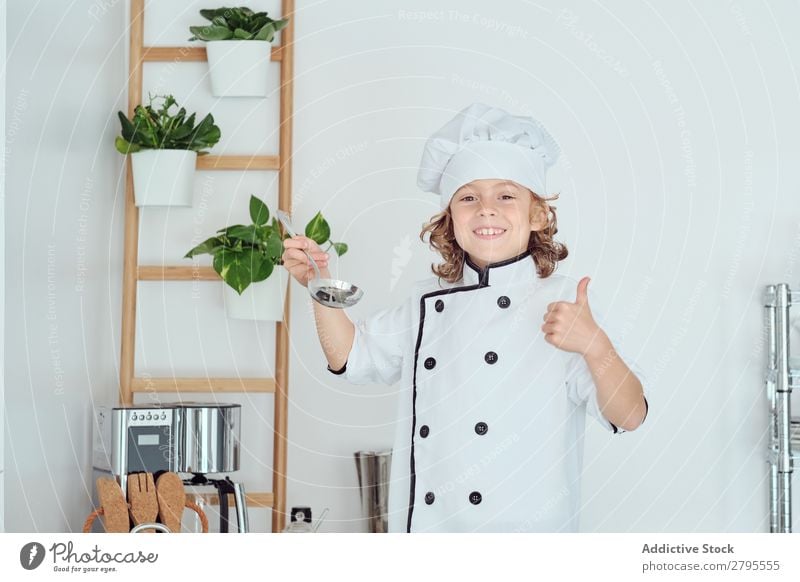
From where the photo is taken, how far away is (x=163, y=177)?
68.7 inches

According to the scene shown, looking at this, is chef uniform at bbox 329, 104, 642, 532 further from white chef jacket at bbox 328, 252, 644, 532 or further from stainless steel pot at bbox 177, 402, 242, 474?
stainless steel pot at bbox 177, 402, 242, 474

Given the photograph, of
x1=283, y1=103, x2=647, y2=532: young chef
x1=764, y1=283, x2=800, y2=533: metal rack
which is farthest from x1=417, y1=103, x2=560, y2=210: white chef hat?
x1=764, y1=283, x2=800, y2=533: metal rack

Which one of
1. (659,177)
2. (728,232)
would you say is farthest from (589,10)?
(728,232)

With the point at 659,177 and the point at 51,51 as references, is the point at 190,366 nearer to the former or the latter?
the point at 51,51

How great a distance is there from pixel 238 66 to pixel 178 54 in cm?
15

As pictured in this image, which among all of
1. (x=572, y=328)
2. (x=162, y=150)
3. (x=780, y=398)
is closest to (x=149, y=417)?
(x=162, y=150)

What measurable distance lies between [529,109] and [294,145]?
43cm

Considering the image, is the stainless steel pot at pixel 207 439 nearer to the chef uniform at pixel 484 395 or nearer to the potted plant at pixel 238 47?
the chef uniform at pixel 484 395

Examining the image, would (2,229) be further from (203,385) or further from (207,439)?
(203,385)

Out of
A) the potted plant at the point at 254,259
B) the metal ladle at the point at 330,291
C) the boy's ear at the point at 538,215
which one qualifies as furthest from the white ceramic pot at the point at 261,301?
the boy's ear at the point at 538,215

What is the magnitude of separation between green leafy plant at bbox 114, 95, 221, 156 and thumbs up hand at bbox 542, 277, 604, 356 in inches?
32.4

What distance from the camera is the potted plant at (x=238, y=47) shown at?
177 cm

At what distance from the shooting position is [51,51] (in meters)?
1.54
